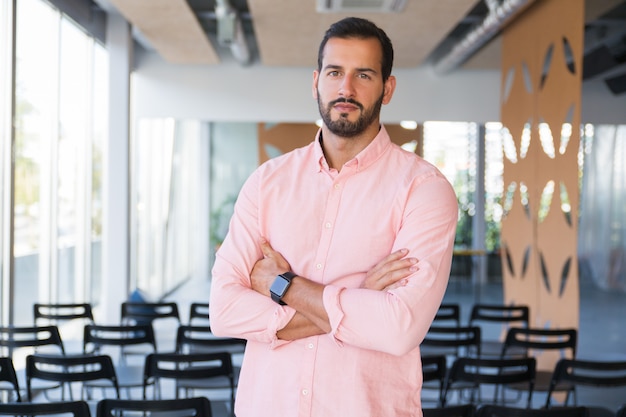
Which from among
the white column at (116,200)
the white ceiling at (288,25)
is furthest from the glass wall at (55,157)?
the white ceiling at (288,25)

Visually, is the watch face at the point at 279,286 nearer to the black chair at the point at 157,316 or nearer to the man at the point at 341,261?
the man at the point at 341,261

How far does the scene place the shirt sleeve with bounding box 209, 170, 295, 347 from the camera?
1.72 m

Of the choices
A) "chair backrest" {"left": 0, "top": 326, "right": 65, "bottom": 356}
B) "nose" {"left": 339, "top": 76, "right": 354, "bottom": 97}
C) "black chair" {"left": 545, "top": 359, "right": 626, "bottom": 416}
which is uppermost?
"nose" {"left": 339, "top": 76, "right": 354, "bottom": 97}

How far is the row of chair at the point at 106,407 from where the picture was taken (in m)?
3.10

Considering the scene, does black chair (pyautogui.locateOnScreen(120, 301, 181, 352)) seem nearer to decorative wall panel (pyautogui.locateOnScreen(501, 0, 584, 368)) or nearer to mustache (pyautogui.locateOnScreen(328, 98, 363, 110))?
decorative wall panel (pyautogui.locateOnScreen(501, 0, 584, 368))

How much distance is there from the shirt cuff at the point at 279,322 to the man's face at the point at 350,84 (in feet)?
1.46

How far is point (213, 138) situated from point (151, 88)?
5600 mm

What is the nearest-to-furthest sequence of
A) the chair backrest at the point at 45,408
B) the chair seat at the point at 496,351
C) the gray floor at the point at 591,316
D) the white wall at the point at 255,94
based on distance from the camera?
the chair backrest at the point at 45,408
the chair seat at the point at 496,351
the gray floor at the point at 591,316
the white wall at the point at 255,94

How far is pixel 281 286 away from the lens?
1703 mm

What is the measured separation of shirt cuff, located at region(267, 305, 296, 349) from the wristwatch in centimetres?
3

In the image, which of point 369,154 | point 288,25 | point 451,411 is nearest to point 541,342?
point 451,411

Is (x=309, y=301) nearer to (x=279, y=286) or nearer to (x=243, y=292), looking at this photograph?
(x=279, y=286)

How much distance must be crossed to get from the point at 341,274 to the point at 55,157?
6.65 meters

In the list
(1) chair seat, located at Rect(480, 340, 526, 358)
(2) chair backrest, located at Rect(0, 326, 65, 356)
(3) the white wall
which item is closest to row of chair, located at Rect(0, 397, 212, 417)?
(2) chair backrest, located at Rect(0, 326, 65, 356)
